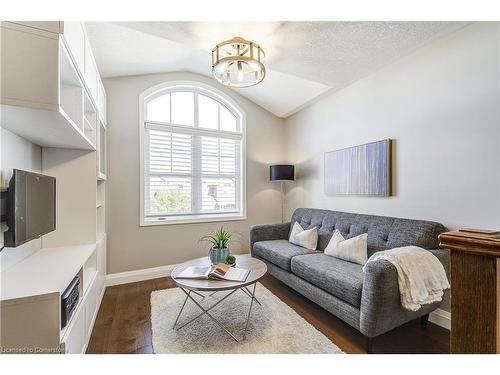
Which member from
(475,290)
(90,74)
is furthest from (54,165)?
(475,290)

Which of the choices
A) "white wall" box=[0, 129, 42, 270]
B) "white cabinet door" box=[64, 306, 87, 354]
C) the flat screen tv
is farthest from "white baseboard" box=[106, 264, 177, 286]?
the flat screen tv

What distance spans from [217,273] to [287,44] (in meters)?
2.21

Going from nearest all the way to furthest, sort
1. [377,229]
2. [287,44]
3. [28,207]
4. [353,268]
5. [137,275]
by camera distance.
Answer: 1. [28,207]
2. [353,268]
3. [287,44]
4. [377,229]
5. [137,275]

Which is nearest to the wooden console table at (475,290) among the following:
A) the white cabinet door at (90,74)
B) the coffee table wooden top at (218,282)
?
the coffee table wooden top at (218,282)

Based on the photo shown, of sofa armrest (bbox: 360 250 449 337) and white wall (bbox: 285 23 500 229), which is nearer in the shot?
sofa armrest (bbox: 360 250 449 337)

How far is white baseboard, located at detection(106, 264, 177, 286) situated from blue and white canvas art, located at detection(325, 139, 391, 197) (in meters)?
2.59

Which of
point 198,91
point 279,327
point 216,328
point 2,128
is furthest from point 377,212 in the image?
point 2,128

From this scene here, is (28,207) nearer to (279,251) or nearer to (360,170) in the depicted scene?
(279,251)

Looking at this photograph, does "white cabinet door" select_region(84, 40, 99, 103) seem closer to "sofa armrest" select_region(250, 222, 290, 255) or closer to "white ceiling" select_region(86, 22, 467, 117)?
"white ceiling" select_region(86, 22, 467, 117)

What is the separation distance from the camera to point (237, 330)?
197 centimetres

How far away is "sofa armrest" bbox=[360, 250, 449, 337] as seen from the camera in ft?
5.30

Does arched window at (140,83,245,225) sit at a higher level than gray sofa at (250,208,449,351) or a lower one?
higher

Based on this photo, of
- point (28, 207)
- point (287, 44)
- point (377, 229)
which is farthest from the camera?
point (377, 229)

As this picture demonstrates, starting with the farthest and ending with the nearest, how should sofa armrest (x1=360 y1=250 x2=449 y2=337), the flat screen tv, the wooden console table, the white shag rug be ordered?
the white shag rug → sofa armrest (x1=360 y1=250 x2=449 y2=337) → the flat screen tv → the wooden console table
